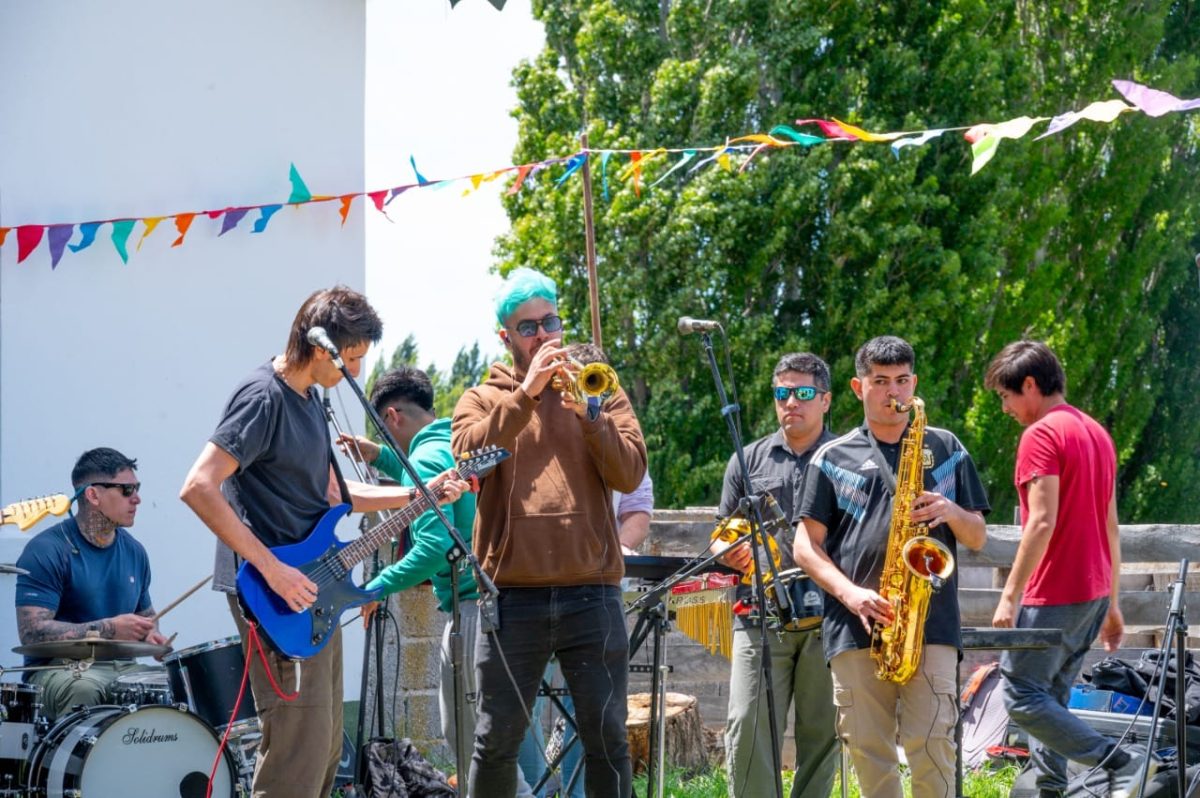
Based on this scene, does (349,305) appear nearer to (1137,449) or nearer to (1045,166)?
(1045,166)

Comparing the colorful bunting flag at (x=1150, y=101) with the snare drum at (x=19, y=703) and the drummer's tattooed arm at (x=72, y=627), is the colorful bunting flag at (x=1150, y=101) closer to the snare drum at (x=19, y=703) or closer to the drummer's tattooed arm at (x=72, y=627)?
the drummer's tattooed arm at (x=72, y=627)

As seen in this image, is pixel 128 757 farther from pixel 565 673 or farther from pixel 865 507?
pixel 865 507

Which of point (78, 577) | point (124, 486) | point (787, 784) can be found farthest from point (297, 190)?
point (787, 784)

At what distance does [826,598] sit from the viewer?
4922mm

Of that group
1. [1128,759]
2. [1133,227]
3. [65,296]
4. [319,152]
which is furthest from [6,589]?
[1133,227]

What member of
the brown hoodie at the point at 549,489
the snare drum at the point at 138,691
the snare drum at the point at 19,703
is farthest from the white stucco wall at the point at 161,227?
the brown hoodie at the point at 549,489

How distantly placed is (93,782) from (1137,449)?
65.4ft

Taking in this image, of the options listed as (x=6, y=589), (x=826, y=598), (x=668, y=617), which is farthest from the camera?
(x=6, y=589)

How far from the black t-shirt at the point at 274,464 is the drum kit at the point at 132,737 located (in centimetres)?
158

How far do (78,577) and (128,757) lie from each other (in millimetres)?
1019

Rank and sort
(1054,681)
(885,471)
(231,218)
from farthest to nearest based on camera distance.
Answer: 1. (231,218)
2. (1054,681)
3. (885,471)

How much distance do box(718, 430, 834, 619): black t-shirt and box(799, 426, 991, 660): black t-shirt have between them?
1.21 ft

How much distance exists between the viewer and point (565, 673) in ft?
14.3

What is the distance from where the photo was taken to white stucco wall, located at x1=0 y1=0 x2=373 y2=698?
702 centimetres
